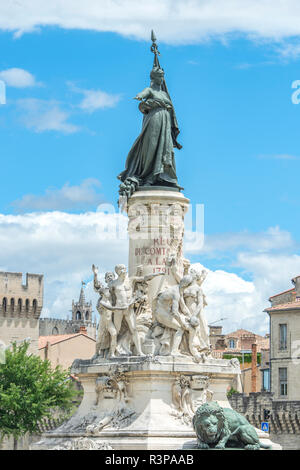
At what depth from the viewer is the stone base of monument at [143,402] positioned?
2641 centimetres

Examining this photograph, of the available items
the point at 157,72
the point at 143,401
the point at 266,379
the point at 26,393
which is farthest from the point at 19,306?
the point at 143,401

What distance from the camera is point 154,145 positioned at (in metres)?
30.7

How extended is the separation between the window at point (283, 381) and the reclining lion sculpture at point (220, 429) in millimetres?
48812

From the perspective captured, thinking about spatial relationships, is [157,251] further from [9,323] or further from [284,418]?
[9,323]

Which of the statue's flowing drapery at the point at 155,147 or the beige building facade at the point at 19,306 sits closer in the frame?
the statue's flowing drapery at the point at 155,147

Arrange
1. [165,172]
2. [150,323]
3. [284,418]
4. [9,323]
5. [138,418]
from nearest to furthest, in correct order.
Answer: [138,418]
[150,323]
[165,172]
[284,418]
[9,323]

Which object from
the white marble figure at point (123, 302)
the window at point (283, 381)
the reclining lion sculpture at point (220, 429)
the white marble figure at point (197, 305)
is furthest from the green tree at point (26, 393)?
the reclining lion sculpture at point (220, 429)

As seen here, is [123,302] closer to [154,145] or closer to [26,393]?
[154,145]

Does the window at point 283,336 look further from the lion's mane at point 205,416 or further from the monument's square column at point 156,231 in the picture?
the lion's mane at point 205,416

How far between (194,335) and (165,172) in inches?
198
